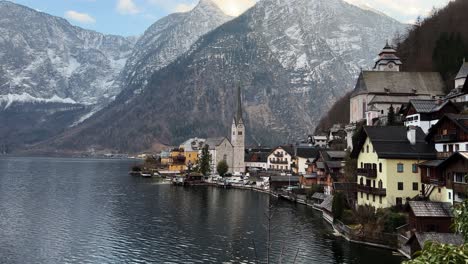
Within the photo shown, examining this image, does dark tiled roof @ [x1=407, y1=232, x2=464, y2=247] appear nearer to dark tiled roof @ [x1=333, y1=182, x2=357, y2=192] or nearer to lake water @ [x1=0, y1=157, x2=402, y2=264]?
lake water @ [x1=0, y1=157, x2=402, y2=264]

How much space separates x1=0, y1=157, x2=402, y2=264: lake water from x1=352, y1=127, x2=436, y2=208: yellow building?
7730 millimetres

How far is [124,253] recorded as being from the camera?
51344 mm

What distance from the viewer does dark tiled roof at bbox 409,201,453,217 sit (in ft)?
149

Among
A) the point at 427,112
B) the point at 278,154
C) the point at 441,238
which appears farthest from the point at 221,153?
the point at 441,238

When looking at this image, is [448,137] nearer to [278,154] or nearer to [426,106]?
[426,106]

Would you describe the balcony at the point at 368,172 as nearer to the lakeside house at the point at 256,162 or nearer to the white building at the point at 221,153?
the lakeside house at the point at 256,162

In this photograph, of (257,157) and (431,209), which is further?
(257,157)

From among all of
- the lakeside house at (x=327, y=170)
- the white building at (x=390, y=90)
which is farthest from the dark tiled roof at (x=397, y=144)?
the white building at (x=390, y=90)

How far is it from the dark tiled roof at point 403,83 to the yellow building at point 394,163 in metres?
44.4

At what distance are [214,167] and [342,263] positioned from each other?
120 m

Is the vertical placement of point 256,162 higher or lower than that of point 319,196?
higher

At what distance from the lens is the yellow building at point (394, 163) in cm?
5516

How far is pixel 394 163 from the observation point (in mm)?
55375

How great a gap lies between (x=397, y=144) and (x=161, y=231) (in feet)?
106
